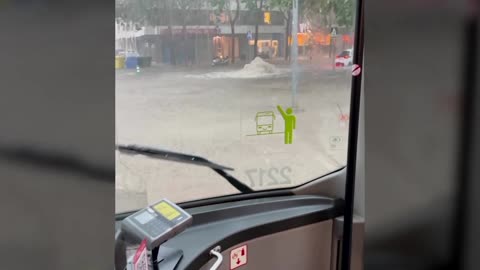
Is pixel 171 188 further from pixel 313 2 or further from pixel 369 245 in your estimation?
pixel 313 2

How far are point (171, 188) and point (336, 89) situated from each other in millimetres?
805

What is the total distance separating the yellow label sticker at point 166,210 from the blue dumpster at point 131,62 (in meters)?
0.46

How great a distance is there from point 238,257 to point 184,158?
1.41 feet

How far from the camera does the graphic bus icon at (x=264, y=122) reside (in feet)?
5.55

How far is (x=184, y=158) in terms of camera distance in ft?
5.26

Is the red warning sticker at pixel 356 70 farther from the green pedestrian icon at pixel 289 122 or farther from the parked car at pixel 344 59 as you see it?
the green pedestrian icon at pixel 289 122

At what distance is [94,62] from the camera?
646 mm

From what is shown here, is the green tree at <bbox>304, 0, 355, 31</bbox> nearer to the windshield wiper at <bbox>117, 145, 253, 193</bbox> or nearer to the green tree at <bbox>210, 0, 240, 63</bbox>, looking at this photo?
the green tree at <bbox>210, 0, 240, 63</bbox>

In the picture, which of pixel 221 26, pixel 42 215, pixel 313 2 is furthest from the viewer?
pixel 313 2

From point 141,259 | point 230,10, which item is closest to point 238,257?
point 141,259

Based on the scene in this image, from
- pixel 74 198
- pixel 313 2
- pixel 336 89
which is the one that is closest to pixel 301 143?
pixel 336 89

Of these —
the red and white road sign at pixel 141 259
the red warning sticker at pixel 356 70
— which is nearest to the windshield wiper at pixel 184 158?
the red and white road sign at pixel 141 259

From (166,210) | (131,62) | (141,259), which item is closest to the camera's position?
(141,259)

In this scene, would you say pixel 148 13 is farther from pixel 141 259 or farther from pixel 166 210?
pixel 141 259
